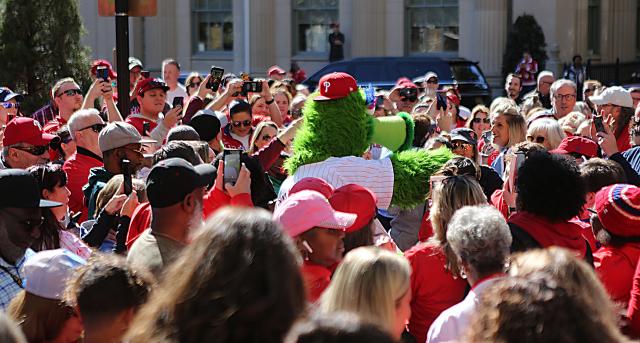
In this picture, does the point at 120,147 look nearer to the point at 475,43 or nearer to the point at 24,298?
the point at 24,298

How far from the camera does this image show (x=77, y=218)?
695 cm

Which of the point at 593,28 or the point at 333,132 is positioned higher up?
the point at 593,28

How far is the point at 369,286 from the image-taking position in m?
3.63

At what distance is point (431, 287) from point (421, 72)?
1709 centimetres

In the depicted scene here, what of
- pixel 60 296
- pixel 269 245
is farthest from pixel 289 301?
pixel 60 296

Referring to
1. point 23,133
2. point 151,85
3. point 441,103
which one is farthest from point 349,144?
point 441,103

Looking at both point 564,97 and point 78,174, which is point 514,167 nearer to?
point 78,174

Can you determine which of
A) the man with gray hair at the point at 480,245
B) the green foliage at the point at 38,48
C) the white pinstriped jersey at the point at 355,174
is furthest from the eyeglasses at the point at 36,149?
the green foliage at the point at 38,48

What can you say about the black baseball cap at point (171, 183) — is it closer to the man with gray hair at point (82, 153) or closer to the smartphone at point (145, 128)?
the man with gray hair at point (82, 153)

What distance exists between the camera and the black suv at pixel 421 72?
21.4 m

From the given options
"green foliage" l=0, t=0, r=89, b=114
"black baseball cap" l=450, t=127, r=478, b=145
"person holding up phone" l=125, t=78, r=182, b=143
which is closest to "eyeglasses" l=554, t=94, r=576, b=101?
"black baseball cap" l=450, t=127, r=478, b=145

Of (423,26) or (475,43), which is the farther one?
(423,26)

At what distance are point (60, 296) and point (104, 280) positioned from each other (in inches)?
12.6

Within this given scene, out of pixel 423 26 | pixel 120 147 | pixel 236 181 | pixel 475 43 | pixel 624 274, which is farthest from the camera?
pixel 423 26
